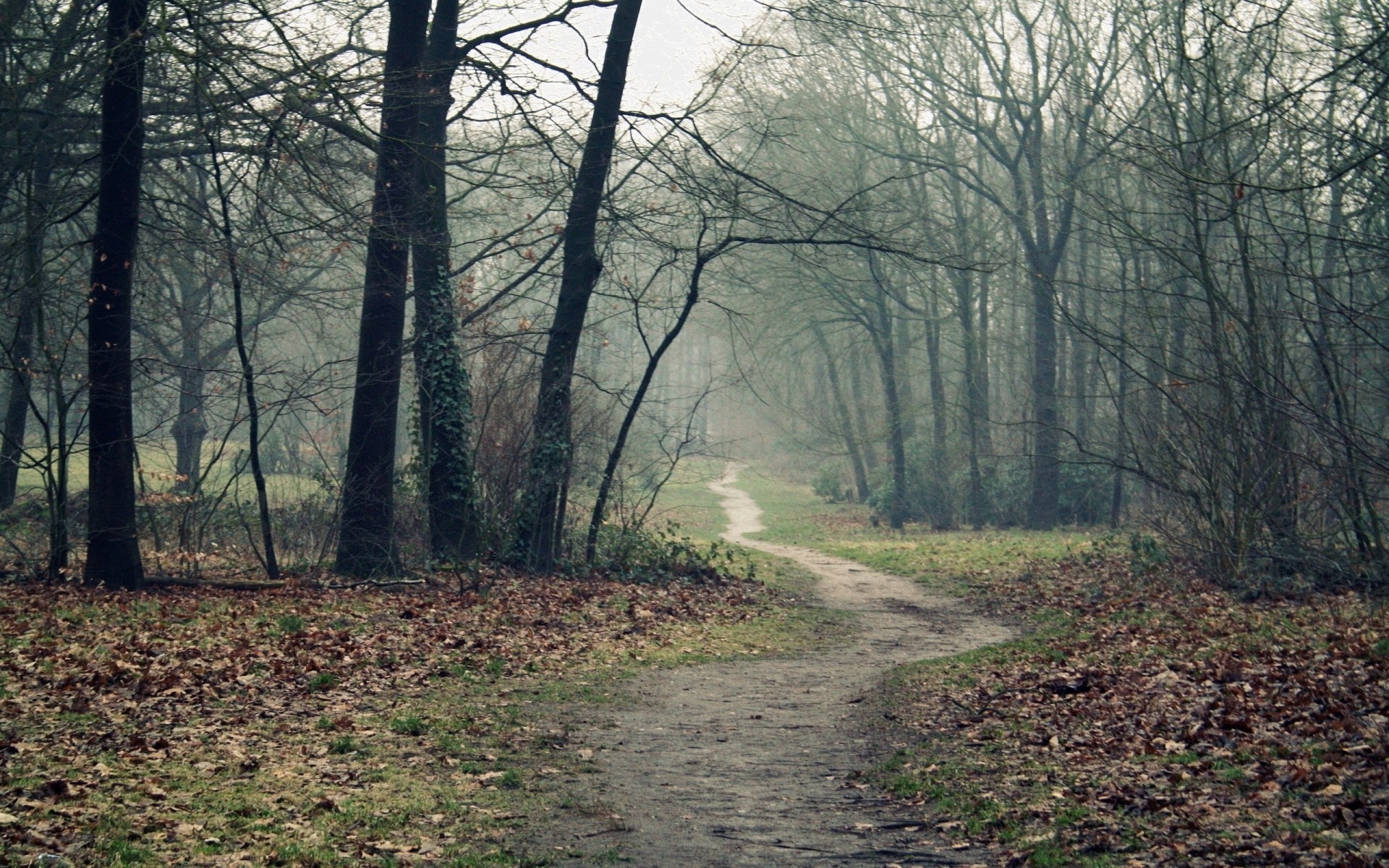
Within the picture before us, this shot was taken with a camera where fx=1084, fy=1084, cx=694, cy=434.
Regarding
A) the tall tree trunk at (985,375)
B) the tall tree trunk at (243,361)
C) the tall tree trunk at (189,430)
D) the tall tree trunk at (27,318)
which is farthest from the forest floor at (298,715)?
the tall tree trunk at (985,375)

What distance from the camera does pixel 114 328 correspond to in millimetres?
11578

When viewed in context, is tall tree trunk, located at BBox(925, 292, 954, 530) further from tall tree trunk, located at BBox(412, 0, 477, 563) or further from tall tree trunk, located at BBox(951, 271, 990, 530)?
tall tree trunk, located at BBox(412, 0, 477, 563)

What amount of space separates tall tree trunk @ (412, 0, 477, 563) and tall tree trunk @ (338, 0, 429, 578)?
95 cm

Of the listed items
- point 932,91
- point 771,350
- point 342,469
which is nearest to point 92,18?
point 342,469

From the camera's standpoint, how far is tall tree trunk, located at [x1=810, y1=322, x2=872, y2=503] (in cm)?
3638

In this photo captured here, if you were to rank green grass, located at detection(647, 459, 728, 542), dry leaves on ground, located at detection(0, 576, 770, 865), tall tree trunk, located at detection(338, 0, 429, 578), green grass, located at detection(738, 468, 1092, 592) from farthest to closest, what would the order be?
1. green grass, located at detection(647, 459, 728, 542)
2. green grass, located at detection(738, 468, 1092, 592)
3. tall tree trunk, located at detection(338, 0, 429, 578)
4. dry leaves on ground, located at detection(0, 576, 770, 865)

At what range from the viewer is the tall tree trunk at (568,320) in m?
16.5

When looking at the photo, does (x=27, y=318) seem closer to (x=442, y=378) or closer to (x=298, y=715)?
(x=442, y=378)

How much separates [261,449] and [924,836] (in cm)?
2570

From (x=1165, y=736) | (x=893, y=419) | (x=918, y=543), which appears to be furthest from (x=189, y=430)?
(x=1165, y=736)

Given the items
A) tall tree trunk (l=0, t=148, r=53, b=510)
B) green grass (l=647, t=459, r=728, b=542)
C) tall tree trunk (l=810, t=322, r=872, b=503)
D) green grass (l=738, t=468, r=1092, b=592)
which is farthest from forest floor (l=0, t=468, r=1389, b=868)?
tall tree trunk (l=810, t=322, r=872, b=503)

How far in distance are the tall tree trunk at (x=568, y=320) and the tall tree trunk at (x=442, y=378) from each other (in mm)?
1024

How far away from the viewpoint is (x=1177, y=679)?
8.55 metres

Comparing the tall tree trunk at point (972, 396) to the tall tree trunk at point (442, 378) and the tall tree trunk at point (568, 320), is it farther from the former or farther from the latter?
the tall tree trunk at point (442, 378)
